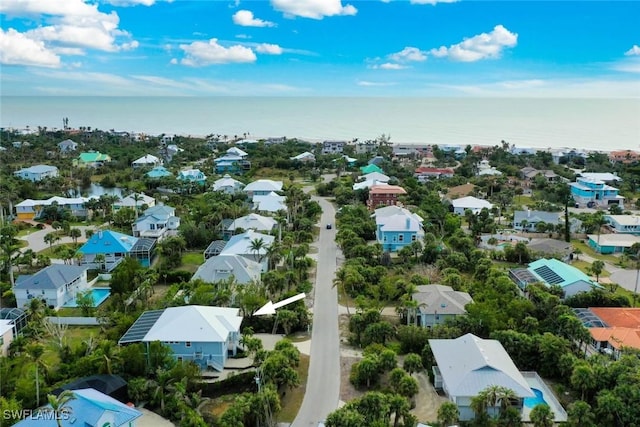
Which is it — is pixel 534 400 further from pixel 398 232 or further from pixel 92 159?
pixel 92 159

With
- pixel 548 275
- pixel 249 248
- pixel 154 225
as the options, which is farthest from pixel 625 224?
pixel 154 225

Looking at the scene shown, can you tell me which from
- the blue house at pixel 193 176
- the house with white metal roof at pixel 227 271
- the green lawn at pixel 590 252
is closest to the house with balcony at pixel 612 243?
the green lawn at pixel 590 252

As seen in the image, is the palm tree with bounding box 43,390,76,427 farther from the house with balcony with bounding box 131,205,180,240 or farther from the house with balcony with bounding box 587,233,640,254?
the house with balcony with bounding box 587,233,640,254

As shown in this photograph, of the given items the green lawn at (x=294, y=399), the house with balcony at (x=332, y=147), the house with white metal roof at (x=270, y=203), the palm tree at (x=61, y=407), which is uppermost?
the house with balcony at (x=332, y=147)

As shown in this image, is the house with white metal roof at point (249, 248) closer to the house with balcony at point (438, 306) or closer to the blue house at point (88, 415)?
the house with balcony at point (438, 306)

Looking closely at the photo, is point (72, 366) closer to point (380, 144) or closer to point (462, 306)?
point (462, 306)

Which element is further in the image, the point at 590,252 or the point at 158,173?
the point at 158,173
